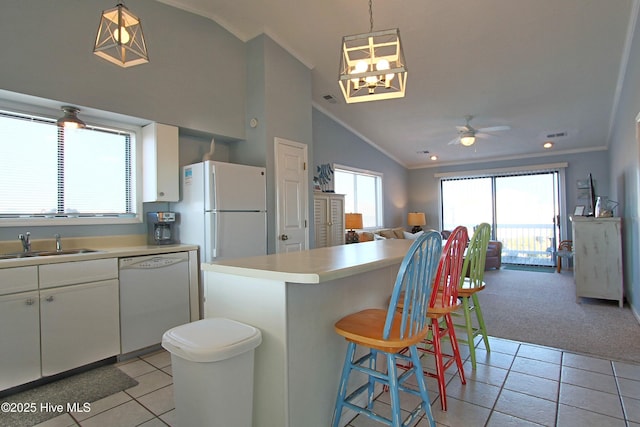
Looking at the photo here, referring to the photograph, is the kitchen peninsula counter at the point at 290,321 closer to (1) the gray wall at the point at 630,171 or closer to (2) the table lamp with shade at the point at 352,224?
(1) the gray wall at the point at 630,171

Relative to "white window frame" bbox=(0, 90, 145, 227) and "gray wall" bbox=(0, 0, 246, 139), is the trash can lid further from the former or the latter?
"gray wall" bbox=(0, 0, 246, 139)

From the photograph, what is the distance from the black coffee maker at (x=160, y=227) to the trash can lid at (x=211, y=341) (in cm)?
214

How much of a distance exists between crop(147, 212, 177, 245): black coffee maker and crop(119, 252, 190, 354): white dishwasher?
0.43 meters

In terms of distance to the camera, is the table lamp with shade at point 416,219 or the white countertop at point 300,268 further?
the table lamp with shade at point 416,219

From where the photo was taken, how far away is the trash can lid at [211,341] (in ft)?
4.31

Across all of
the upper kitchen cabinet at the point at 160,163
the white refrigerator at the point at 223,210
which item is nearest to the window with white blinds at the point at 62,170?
the upper kitchen cabinet at the point at 160,163

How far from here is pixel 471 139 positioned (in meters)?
5.04

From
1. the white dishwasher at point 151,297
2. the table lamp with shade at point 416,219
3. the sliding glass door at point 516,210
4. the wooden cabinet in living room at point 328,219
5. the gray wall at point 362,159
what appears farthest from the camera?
the table lamp with shade at point 416,219

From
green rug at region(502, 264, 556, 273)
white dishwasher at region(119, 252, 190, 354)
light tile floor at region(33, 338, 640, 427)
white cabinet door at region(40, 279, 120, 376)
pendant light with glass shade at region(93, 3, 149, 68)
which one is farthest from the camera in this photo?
green rug at region(502, 264, 556, 273)

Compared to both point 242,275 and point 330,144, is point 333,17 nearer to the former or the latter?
point 330,144

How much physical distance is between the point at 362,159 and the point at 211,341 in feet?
19.2

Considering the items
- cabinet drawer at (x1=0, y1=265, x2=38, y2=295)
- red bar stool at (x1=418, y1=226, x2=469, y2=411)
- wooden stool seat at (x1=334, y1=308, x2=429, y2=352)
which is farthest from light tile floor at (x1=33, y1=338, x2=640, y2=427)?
cabinet drawer at (x1=0, y1=265, x2=38, y2=295)

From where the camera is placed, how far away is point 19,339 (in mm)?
2211

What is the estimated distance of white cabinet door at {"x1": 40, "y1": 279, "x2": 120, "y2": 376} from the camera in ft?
7.69
